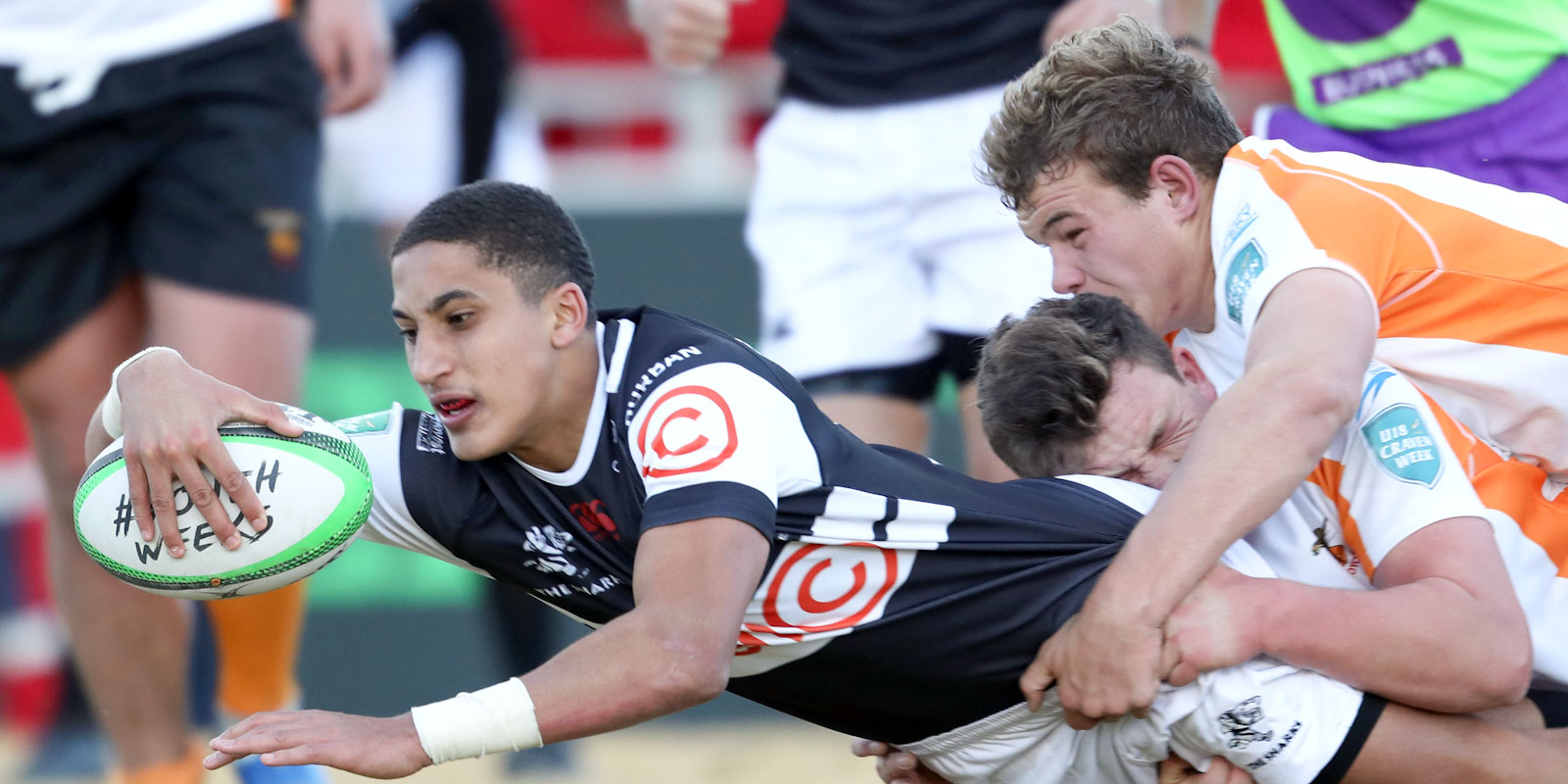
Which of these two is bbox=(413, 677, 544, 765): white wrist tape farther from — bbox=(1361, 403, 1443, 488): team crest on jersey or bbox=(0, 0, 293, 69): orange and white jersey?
bbox=(0, 0, 293, 69): orange and white jersey

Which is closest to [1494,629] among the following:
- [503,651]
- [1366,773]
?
[1366,773]

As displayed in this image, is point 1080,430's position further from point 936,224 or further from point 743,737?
point 743,737

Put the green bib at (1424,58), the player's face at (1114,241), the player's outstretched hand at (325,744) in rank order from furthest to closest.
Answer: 1. the green bib at (1424,58)
2. the player's face at (1114,241)
3. the player's outstretched hand at (325,744)

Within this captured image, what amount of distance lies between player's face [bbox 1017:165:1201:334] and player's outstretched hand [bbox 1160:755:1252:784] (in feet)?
2.69

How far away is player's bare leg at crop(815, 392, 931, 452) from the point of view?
14.1 ft

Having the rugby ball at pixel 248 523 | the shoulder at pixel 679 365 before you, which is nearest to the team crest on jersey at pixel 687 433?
the shoulder at pixel 679 365

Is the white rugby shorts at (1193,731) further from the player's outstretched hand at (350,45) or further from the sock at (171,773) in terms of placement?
the player's outstretched hand at (350,45)

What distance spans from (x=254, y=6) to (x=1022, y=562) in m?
2.61

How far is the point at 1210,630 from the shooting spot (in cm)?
273

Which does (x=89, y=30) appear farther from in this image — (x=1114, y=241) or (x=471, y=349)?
(x=1114, y=241)

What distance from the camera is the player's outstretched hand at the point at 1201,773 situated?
291cm

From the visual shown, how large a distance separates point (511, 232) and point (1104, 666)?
1275 millimetres

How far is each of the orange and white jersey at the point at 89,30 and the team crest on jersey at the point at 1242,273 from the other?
274cm

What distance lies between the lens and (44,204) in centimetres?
430
